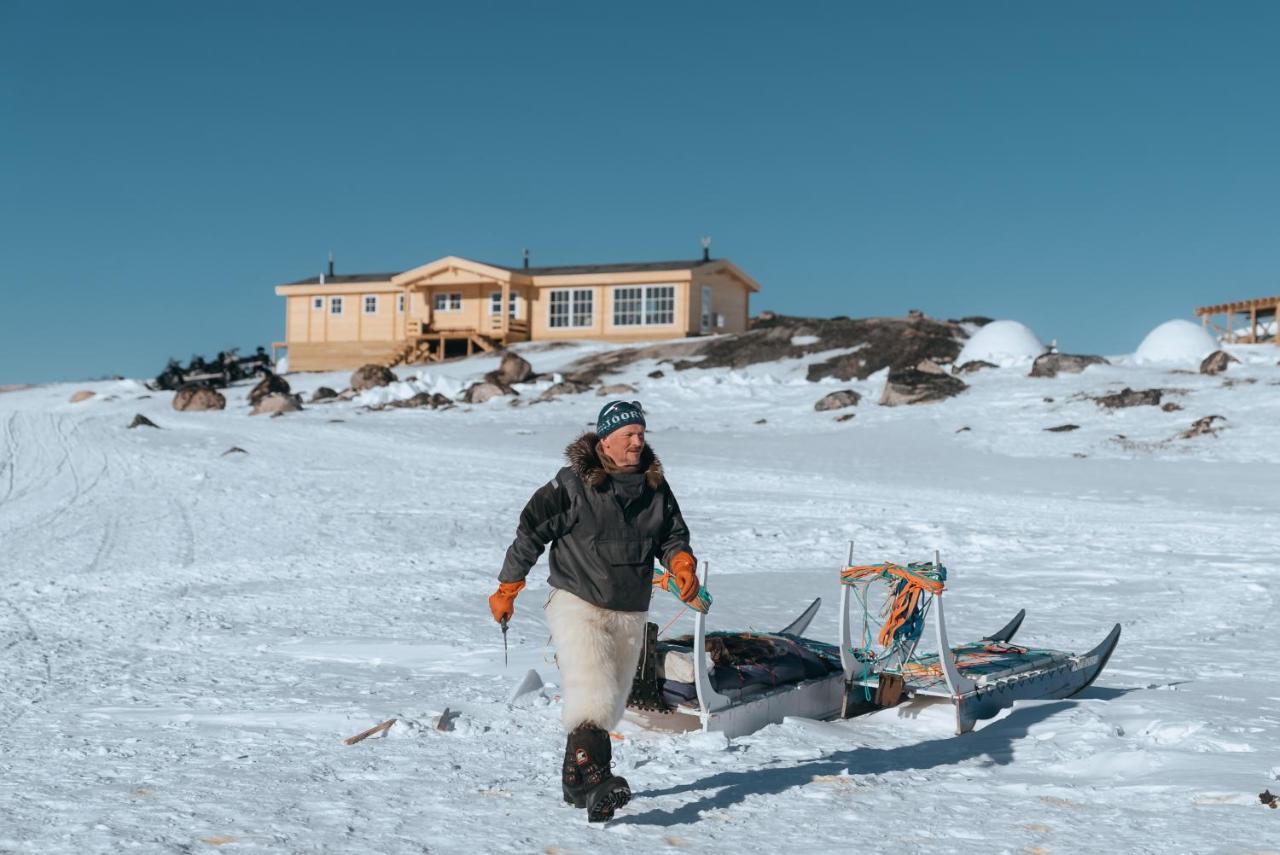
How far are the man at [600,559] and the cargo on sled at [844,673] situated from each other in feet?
2.79

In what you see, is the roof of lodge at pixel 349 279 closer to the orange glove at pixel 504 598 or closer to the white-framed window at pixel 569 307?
the white-framed window at pixel 569 307

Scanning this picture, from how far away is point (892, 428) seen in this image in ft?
82.2

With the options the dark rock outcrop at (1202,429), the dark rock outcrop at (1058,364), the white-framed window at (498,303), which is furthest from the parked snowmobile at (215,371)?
the dark rock outcrop at (1202,429)

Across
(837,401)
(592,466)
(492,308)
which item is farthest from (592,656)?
(492,308)

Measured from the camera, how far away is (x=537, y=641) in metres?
8.36

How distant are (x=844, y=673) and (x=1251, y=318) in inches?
1682

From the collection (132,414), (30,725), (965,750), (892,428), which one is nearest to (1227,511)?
(892,428)

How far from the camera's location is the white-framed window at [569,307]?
48156 mm

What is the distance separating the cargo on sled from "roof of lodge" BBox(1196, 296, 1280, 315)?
1584 inches

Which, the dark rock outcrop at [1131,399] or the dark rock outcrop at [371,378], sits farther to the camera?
the dark rock outcrop at [371,378]

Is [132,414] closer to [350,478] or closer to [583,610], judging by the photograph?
[350,478]

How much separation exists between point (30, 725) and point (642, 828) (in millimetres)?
3245

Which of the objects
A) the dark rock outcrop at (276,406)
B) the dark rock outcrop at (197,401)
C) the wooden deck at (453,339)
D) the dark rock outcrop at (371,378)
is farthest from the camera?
the wooden deck at (453,339)

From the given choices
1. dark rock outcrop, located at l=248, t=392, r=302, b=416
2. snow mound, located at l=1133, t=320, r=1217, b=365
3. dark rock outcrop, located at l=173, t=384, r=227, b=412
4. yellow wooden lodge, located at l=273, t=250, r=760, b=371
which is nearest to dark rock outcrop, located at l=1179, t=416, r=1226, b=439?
snow mound, located at l=1133, t=320, r=1217, b=365
